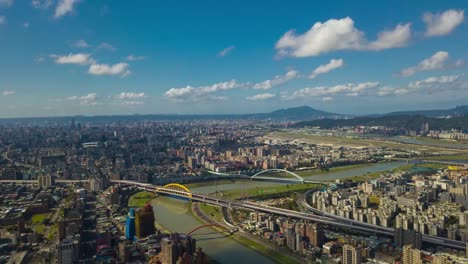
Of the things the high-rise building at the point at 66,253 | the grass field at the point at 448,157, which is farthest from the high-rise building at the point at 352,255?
the grass field at the point at 448,157

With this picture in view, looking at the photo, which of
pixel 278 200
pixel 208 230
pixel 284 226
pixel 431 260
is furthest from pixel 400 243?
pixel 278 200

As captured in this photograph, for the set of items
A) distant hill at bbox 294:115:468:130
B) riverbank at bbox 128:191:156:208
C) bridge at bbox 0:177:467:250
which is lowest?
riverbank at bbox 128:191:156:208

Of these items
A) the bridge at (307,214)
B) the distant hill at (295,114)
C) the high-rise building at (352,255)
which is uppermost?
the distant hill at (295,114)

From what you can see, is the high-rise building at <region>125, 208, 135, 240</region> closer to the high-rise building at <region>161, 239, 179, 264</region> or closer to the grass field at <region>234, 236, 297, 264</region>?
the high-rise building at <region>161, 239, 179, 264</region>

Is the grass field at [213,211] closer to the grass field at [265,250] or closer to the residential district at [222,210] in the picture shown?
the residential district at [222,210]

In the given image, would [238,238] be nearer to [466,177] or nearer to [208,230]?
[208,230]

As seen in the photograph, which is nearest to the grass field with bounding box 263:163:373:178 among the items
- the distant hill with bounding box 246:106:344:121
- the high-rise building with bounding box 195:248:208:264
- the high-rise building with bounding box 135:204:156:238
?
the high-rise building with bounding box 135:204:156:238

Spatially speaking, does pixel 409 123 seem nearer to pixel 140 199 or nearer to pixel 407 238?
pixel 140 199
